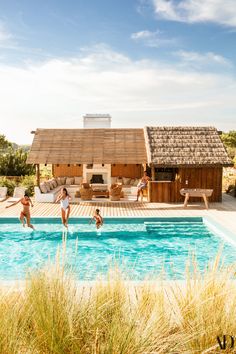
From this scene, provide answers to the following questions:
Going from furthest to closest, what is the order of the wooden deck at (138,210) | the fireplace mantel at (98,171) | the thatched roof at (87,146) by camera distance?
the fireplace mantel at (98,171)
the thatched roof at (87,146)
the wooden deck at (138,210)

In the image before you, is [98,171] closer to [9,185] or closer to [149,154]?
[149,154]

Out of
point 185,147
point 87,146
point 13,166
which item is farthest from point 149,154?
point 13,166

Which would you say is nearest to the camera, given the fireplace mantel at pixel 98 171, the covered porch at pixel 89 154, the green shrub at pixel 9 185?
the covered porch at pixel 89 154

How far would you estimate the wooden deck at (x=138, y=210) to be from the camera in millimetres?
15586

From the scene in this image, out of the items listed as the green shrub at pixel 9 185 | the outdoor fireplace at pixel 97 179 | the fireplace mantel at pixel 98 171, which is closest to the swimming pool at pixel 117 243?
the green shrub at pixel 9 185

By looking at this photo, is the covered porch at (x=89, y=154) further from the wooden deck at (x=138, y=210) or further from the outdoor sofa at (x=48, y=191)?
the wooden deck at (x=138, y=210)

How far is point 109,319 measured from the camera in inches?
167

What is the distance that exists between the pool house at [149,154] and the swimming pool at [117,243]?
4.15 m

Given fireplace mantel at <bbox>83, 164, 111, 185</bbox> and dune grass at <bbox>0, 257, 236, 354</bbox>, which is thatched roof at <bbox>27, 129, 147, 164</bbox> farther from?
dune grass at <bbox>0, 257, 236, 354</bbox>

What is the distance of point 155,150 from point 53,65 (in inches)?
275

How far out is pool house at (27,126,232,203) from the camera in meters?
19.0

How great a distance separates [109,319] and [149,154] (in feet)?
50.4

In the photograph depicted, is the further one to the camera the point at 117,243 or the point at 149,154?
the point at 149,154

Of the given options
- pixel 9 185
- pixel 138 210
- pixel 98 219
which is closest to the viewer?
pixel 98 219
